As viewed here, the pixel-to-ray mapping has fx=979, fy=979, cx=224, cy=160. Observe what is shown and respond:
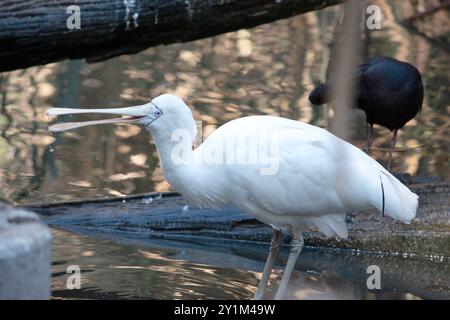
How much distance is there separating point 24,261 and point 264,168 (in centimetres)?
230

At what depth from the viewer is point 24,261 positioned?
3.95m

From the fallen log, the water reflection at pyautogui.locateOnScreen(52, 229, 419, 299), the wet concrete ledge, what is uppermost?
the fallen log

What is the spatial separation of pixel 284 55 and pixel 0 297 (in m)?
10.0

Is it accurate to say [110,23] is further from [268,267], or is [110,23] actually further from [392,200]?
[392,200]

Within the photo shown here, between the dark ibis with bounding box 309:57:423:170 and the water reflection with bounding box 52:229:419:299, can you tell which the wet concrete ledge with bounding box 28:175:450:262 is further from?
the dark ibis with bounding box 309:57:423:170

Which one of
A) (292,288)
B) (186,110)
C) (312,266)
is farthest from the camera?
(312,266)

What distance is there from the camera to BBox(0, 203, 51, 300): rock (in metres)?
3.91

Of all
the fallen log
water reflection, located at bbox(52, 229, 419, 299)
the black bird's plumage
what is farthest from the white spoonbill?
the black bird's plumage

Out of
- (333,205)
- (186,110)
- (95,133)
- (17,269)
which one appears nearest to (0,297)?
(17,269)

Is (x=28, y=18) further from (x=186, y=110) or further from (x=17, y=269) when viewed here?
(x=17, y=269)

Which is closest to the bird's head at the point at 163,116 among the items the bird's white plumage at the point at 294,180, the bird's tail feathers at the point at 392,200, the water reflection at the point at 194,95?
the bird's white plumage at the point at 294,180

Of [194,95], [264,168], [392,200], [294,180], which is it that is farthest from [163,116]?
[194,95]

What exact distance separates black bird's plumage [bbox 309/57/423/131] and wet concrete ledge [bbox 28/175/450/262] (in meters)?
1.07

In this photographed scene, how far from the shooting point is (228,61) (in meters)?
13.3
